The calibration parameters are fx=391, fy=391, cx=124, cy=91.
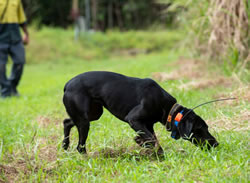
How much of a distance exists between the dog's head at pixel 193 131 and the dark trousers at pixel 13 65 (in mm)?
5348

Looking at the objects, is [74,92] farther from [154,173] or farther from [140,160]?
[154,173]

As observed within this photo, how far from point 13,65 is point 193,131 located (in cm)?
554

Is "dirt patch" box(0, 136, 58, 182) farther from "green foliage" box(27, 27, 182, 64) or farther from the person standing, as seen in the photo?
"green foliage" box(27, 27, 182, 64)

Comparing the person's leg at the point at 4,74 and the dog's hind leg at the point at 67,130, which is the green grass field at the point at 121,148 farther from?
the person's leg at the point at 4,74

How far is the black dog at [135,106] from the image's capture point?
11.4ft

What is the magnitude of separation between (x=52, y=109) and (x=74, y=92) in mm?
2671

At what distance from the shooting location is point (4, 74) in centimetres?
813

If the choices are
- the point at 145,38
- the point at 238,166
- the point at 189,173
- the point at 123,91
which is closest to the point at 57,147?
the point at 123,91

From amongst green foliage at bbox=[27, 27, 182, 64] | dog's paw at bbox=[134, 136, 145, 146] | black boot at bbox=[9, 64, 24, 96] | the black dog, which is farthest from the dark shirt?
green foliage at bbox=[27, 27, 182, 64]

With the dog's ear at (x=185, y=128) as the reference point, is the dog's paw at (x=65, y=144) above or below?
below

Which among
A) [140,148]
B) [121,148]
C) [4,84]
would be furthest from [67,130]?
[4,84]

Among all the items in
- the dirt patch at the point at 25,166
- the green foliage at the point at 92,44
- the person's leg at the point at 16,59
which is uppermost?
the dirt patch at the point at 25,166

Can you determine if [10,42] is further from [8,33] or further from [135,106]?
[135,106]

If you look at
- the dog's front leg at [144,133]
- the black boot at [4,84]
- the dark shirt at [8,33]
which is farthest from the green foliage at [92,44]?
the dog's front leg at [144,133]
